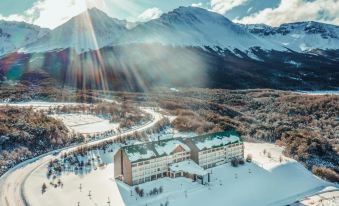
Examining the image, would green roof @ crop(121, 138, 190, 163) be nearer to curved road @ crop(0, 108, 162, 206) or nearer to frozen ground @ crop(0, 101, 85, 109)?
curved road @ crop(0, 108, 162, 206)

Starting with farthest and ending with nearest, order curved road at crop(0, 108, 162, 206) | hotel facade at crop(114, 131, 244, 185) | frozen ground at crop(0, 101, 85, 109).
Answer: frozen ground at crop(0, 101, 85, 109), hotel facade at crop(114, 131, 244, 185), curved road at crop(0, 108, 162, 206)

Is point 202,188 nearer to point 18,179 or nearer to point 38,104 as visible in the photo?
point 18,179

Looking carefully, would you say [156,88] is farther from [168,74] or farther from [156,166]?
[156,166]

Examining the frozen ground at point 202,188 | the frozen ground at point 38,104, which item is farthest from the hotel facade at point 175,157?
the frozen ground at point 38,104

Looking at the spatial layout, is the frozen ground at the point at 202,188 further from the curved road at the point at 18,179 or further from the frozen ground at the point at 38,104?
the frozen ground at the point at 38,104

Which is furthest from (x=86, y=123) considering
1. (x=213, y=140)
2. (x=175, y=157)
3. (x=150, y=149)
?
(x=150, y=149)

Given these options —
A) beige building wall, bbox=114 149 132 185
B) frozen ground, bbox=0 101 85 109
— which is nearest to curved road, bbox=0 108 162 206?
beige building wall, bbox=114 149 132 185
